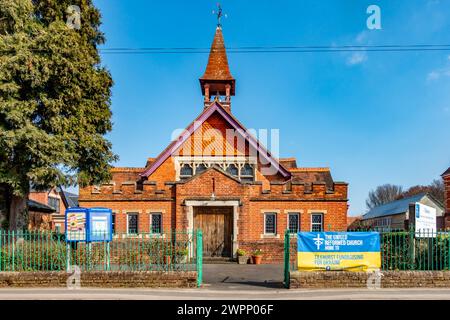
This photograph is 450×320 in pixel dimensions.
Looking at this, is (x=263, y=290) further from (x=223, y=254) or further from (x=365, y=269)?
(x=223, y=254)

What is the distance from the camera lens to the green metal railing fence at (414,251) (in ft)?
41.7

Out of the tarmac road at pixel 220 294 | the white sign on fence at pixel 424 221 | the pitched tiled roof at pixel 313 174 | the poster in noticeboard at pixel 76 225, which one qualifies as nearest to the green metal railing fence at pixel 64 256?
the poster in noticeboard at pixel 76 225

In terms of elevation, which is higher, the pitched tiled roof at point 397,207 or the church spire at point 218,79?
the church spire at point 218,79

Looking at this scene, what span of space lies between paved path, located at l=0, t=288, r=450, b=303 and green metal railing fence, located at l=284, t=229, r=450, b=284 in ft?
4.12

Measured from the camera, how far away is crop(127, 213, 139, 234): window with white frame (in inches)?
861

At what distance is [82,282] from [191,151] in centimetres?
1297

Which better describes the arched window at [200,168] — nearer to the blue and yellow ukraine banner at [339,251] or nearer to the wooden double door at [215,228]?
the wooden double door at [215,228]

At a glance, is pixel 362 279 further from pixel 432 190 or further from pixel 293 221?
pixel 432 190

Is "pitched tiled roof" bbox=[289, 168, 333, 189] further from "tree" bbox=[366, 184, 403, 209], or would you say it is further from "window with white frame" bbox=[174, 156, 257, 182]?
"tree" bbox=[366, 184, 403, 209]

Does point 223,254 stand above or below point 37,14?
below

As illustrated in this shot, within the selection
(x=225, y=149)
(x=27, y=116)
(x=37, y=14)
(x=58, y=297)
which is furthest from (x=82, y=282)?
(x=225, y=149)

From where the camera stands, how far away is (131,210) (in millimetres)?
21812

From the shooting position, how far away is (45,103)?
1608 centimetres

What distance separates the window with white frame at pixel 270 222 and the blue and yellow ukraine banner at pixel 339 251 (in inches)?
371
